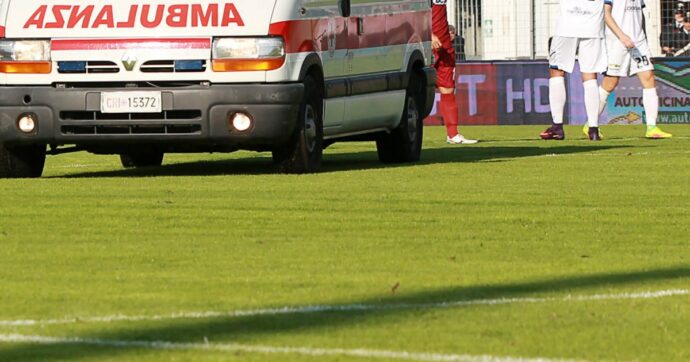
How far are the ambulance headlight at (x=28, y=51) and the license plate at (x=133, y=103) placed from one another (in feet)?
2.00

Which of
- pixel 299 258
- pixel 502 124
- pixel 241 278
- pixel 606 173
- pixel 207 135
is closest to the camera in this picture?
pixel 241 278

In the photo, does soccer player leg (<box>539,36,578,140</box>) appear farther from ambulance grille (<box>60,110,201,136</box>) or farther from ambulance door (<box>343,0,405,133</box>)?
ambulance grille (<box>60,110,201,136</box>)

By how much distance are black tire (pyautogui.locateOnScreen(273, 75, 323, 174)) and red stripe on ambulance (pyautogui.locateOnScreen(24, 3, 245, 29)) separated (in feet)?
2.71

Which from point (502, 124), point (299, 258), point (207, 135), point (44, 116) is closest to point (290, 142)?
point (207, 135)

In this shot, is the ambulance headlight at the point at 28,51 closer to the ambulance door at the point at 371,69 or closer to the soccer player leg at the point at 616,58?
the ambulance door at the point at 371,69

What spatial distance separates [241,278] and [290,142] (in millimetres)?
7019

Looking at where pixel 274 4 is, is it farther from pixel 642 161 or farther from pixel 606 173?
pixel 642 161

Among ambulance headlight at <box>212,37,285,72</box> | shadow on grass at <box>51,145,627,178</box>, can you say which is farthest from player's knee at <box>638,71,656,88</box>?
ambulance headlight at <box>212,37,285,72</box>

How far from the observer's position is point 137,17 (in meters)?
16.1

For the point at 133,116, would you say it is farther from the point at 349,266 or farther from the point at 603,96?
the point at 603,96

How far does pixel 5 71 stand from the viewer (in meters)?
16.3

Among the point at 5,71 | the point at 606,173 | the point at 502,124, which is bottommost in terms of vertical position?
the point at 502,124

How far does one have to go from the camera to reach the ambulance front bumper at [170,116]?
15859 millimetres

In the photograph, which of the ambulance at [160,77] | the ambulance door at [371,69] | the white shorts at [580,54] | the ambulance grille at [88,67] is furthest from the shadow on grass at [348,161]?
the white shorts at [580,54]
